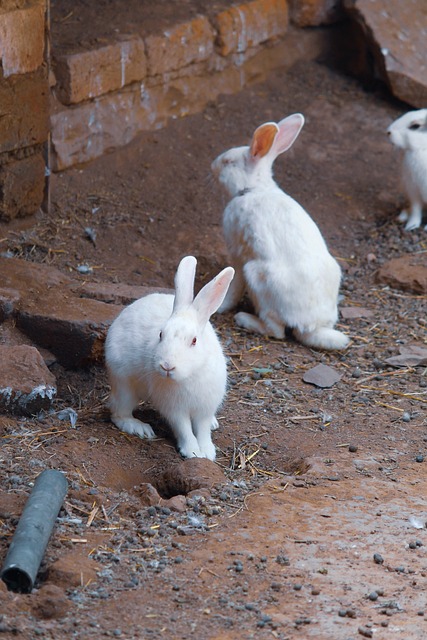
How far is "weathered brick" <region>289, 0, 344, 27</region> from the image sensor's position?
10.3 metres

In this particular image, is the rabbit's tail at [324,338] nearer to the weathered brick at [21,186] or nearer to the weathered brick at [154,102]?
the weathered brick at [21,186]

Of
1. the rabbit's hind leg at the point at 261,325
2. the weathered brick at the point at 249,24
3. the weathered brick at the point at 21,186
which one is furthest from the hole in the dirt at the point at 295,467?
the weathered brick at the point at 249,24

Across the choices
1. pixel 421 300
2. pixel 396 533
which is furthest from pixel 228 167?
pixel 396 533

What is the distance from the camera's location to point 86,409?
5395mm

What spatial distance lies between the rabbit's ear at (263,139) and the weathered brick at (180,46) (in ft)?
6.89

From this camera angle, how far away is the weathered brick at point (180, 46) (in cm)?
848

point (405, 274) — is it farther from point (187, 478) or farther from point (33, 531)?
point (33, 531)

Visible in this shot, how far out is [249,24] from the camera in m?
9.59

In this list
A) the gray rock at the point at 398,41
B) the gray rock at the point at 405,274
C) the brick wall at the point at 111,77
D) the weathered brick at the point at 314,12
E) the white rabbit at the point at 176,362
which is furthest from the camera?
the weathered brick at the point at 314,12

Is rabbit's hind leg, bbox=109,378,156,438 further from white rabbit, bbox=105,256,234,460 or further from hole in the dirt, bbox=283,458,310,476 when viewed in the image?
hole in the dirt, bbox=283,458,310,476

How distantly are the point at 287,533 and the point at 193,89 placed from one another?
601 cm

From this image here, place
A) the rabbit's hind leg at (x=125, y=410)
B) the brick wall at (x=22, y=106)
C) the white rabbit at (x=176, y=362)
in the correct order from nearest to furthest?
1. the white rabbit at (x=176, y=362)
2. the rabbit's hind leg at (x=125, y=410)
3. the brick wall at (x=22, y=106)

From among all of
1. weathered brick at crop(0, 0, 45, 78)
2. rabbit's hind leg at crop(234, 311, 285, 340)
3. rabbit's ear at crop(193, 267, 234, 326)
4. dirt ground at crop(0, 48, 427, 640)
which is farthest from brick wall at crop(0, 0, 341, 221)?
rabbit's ear at crop(193, 267, 234, 326)

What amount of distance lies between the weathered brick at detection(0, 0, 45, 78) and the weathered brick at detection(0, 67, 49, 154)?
0.07 meters
